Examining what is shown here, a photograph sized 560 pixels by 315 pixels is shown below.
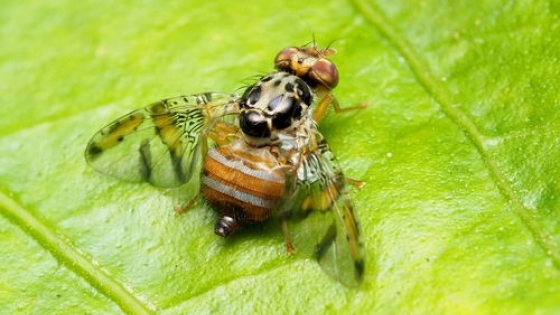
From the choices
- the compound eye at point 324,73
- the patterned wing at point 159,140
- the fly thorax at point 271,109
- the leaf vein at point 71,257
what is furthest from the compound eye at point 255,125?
the leaf vein at point 71,257

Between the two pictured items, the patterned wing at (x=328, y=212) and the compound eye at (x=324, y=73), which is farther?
the compound eye at (x=324, y=73)

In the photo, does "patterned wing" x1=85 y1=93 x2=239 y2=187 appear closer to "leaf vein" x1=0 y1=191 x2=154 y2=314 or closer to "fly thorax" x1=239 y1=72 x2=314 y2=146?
"fly thorax" x1=239 y1=72 x2=314 y2=146

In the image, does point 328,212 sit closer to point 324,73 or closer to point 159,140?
point 324,73

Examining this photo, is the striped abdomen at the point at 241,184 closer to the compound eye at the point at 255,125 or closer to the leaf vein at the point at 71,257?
the compound eye at the point at 255,125

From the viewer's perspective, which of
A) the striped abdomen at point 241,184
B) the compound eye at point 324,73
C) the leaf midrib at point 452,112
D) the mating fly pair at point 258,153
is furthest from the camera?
the compound eye at point 324,73

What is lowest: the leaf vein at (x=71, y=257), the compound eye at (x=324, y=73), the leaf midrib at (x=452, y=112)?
the leaf vein at (x=71, y=257)

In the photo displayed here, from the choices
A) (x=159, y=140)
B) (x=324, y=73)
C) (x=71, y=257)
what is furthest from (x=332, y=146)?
(x=71, y=257)

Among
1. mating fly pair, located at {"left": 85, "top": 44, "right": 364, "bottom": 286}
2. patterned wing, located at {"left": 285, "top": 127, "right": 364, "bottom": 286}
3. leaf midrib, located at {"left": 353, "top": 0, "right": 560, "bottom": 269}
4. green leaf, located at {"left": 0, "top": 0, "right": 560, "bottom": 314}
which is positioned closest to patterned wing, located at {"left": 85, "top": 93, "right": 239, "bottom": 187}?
mating fly pair, located at {"left": 85, "top": 44, "right": 364, "bottom": 286}

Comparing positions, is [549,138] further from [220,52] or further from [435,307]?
[220,52]

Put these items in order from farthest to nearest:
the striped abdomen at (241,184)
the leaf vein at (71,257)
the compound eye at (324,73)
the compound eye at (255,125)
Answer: the compound eye at (324,73) < the compound eye at (255,125) < the leaf vein at (71,257) < the striped abdomen at (241,184)
